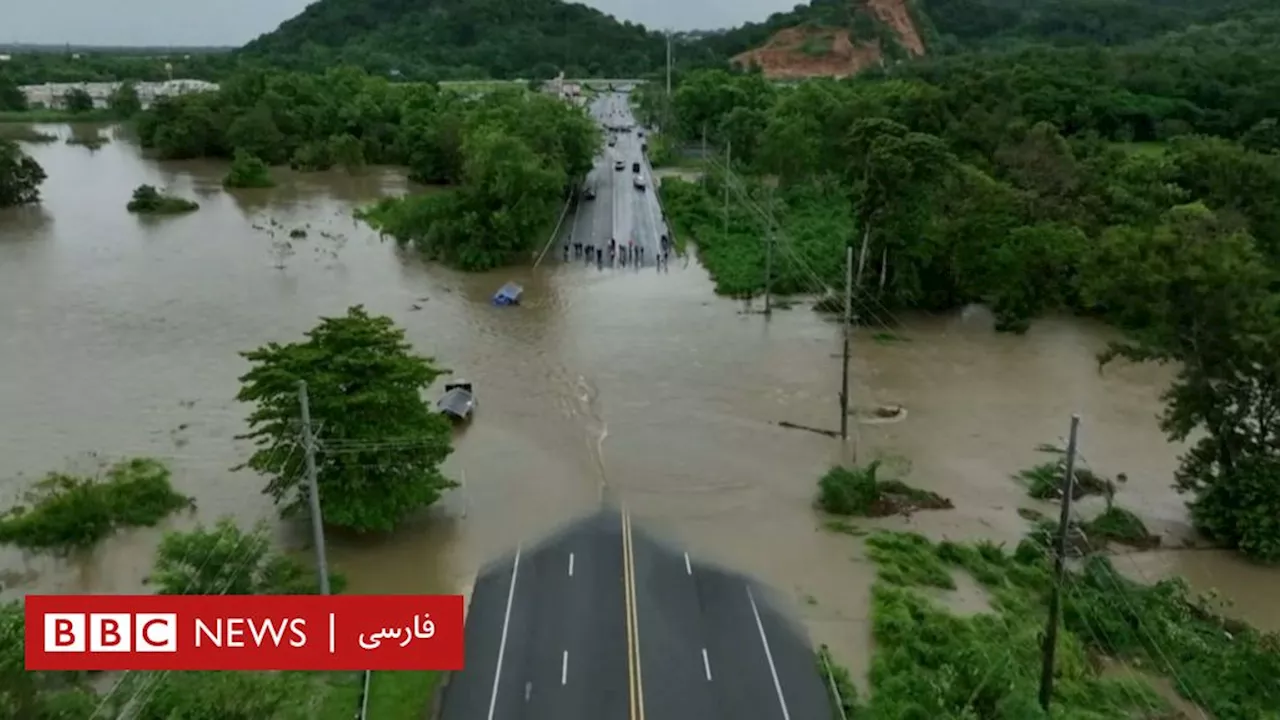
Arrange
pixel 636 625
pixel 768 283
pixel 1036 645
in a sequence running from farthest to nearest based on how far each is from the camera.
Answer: pixel 768 283, pixel 636 625, pixel 1036 645

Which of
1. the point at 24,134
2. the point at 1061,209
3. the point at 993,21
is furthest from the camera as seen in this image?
the point at 993,21

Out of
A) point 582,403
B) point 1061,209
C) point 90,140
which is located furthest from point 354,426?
point 90,140

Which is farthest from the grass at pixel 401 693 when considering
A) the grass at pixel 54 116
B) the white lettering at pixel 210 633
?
the grass at pixel 54 116

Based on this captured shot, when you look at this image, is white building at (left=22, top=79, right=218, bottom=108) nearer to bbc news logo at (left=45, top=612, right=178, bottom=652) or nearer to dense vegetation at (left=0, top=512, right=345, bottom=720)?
dense vegetation at (left=0, top=512, right=345, bottom=720)

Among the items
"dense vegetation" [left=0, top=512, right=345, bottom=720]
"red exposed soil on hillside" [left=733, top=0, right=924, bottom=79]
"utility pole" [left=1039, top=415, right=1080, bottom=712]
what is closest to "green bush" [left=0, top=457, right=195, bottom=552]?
"dense vegetation" [left=0, top=512, right=345, bottom=720]

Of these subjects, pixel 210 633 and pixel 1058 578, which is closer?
pixel 210 633

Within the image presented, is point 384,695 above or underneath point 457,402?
underneath

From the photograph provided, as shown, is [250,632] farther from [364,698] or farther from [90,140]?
[90,140]
